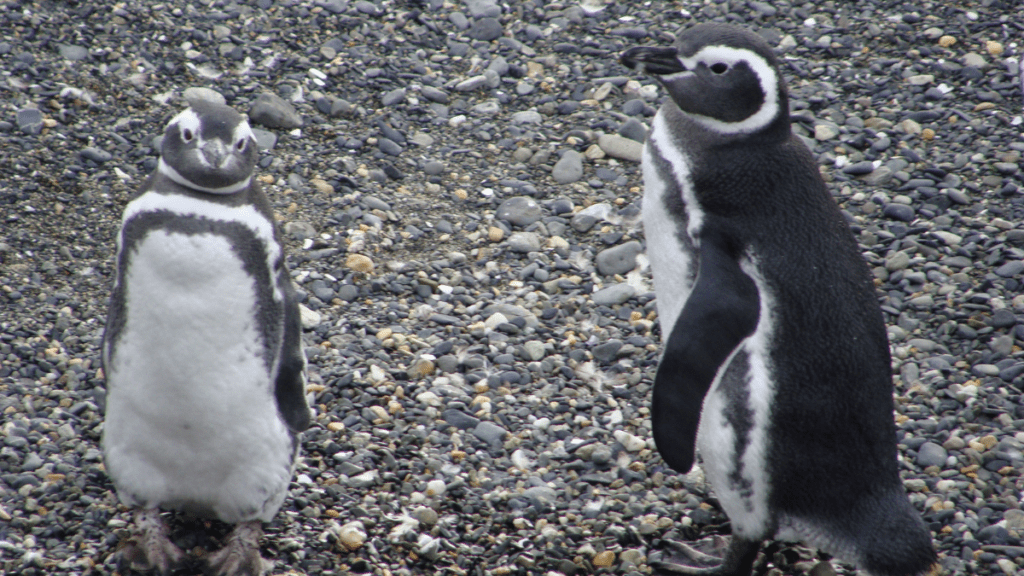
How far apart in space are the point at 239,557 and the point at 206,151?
44.5 inches

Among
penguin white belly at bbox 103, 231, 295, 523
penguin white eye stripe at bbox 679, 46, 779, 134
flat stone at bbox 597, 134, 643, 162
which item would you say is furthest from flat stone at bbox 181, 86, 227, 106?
penguin white eye stripe at bbox 679, 46, 779, 134

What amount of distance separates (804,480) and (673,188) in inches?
34.9

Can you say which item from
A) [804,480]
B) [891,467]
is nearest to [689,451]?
[804,480]

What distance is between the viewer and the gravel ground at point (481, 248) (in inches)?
120

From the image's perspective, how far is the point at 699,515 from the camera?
314 centimetres

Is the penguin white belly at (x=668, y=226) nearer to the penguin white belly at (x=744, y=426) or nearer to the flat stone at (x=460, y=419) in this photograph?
the penguin white belly at (x=744, y=426)

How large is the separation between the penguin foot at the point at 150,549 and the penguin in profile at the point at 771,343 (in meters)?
1.40

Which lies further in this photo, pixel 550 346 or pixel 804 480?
pixel 550 346

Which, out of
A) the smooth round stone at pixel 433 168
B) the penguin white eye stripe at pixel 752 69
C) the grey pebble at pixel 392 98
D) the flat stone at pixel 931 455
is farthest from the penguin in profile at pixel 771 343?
the grey pebble at pixel 392 98

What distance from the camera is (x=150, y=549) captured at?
2.70 metres

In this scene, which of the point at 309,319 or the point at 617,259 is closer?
the point at 309,319

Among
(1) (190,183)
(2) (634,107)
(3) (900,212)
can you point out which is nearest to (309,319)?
(1) (190,183)

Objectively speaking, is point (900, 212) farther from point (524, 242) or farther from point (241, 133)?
point (241, 133)

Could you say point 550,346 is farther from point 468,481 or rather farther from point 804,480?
point 804,480
